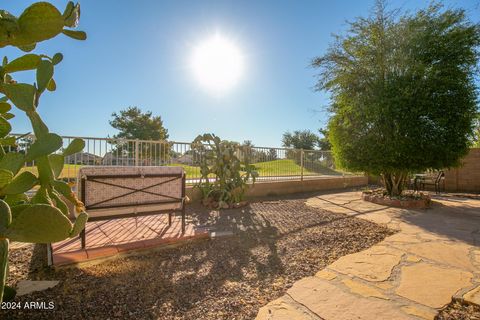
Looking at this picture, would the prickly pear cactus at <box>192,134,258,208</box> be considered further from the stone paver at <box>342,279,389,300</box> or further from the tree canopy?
the tree canopy

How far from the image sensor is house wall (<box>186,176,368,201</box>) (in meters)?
6.92

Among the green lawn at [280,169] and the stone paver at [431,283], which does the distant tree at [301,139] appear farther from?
the stone paver at [431,283]

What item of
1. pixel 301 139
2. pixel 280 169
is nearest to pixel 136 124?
pixel 301 139

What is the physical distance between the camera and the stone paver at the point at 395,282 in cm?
174

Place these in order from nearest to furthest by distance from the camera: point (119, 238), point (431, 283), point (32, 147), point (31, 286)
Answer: point (32, 147), point (31, 286), point (431, 283), point (119, 238)

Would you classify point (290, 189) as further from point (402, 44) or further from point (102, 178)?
point (102, 178)

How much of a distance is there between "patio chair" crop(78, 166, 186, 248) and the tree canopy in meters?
32.3

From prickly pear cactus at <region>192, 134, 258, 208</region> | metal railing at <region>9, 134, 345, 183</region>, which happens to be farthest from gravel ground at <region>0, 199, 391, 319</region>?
metal railing at <region>9, 134, 345, 183</region>

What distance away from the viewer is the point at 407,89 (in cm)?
557

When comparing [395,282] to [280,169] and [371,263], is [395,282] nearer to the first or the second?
[371,263]

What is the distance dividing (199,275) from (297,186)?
6.38m

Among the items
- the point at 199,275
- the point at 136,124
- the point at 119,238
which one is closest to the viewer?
the point at 199,275

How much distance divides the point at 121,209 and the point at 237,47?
481 centimetres

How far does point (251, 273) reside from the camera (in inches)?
92.9
